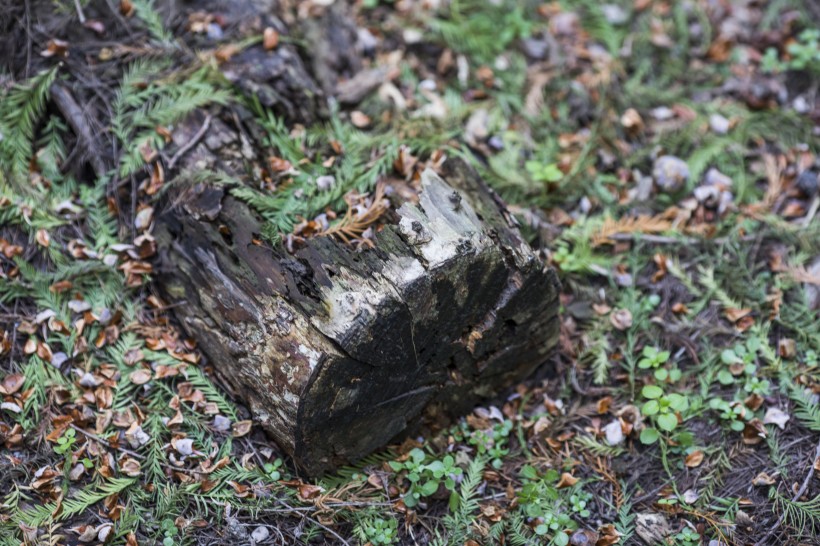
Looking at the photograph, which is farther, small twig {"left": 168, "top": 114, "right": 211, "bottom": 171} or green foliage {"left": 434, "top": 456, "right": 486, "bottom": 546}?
small twig {"left": 168, "top": 114, "right": 211, "bottom": 171}

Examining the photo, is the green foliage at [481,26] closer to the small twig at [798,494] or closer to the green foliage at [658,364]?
the green foliage at [658,364]

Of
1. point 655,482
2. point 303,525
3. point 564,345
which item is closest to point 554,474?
point 655,482

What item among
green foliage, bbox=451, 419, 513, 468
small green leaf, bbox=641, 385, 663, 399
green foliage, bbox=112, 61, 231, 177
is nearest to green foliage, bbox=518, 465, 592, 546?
green foliage, bbox=451, 419, 513, 468

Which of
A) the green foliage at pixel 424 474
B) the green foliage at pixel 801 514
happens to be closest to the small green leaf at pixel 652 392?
the green foliage at pixel 801 514

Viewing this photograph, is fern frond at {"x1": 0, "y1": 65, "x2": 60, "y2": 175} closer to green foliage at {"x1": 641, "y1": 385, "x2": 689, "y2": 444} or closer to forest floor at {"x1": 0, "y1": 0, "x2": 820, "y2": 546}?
forest floor at {"x1": 0, "y1": 0, "x2": 820, "y2": 546}

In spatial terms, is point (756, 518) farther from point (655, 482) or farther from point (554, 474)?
point (554, 474)
